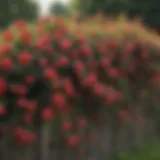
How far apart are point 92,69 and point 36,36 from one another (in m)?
1.26

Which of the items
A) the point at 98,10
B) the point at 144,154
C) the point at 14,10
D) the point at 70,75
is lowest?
the point at 144,154

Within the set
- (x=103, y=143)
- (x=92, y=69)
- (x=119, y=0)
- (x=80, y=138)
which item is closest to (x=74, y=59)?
(x=92, y=69)

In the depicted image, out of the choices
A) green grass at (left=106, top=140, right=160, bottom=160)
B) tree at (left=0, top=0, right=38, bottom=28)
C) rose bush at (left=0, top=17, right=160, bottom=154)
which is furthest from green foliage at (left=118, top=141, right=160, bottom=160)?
tree at (left=0, top=0, right=38, bottom=28)

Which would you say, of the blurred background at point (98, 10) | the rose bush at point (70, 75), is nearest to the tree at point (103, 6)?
the blurred background at point (98, 10)

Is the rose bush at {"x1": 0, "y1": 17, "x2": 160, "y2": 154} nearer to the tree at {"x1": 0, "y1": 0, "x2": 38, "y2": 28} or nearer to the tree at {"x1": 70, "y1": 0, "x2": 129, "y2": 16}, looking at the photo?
the tree at {"x1": 0, "y1": 0, "x2": 38, "y2": 28}

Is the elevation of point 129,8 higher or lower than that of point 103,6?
higher

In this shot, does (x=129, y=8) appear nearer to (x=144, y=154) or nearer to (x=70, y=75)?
(x=144, y=154)

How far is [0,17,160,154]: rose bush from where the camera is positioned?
652 centimetres

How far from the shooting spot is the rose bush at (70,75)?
6523 mm

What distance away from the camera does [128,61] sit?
9.22m

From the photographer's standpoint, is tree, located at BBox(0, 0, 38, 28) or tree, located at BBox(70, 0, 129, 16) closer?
tree, located at BBox(0, 0, 38, 28)

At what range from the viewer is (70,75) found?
24.6 ft

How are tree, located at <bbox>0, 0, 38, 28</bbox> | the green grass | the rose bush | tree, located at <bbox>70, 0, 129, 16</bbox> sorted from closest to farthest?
the rose bush → the green grass → tree, located at <bbox>0, 0, 38, 28</bbox> → tree, located at <bbox>70, 0, 129, 16</bbox>

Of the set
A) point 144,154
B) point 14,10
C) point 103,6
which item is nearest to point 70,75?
point 144,154
